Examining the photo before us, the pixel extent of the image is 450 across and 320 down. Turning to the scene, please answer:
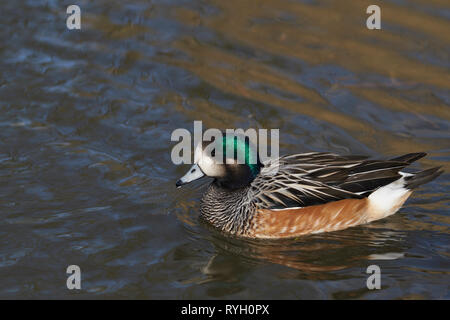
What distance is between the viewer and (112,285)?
20.1ft

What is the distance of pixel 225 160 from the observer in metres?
6.98

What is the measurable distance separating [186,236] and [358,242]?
1.60m

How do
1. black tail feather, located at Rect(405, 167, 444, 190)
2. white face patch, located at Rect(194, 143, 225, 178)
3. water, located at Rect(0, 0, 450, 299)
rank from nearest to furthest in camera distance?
water, located at Rect(0, 0, 450, 299)
white face patch, located at Rect(194, 143, 225, 178)
black tail feather, located at Rect(405, 167, 444, 190)

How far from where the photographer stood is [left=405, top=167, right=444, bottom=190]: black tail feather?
704 centimetres

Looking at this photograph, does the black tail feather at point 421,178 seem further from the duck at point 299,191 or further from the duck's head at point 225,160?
→ the duck's head at point 225,160

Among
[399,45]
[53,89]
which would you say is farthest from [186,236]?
[399,45]

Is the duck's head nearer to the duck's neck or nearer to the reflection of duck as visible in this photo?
the duck's neck

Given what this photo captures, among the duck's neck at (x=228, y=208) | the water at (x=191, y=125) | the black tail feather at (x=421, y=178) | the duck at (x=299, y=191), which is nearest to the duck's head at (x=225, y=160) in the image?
the duck at (x=299, y=191)

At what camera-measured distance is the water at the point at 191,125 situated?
6336mm

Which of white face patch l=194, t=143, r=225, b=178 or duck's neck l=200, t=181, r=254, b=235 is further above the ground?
white face patch l=194, t=143, r=225, b=178

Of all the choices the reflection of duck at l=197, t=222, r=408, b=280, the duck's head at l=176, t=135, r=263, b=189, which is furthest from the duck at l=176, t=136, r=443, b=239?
the reflection of duck at l=197, t=222, r=408, b=280

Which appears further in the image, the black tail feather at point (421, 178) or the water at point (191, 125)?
the black tail feather at point (421, 178)
